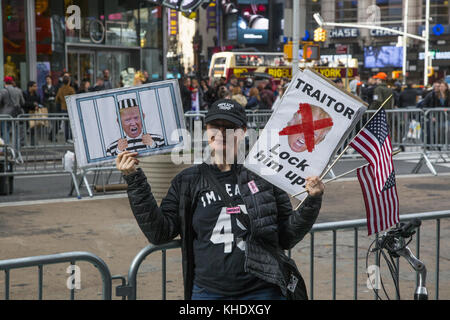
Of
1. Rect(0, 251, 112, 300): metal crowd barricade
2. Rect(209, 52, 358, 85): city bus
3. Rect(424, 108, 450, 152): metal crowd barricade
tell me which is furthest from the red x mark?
Rect(209, 52, 358, 85): city bus

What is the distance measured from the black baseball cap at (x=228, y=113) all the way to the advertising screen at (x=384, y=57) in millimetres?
67169

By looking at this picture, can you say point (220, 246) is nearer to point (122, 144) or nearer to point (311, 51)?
point (122, 144)

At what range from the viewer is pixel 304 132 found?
3.81 m

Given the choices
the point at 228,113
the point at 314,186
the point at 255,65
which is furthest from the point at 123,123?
the point at 255,65

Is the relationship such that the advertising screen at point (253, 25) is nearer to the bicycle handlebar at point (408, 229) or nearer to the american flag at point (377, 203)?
the american flag at point (377, 203)

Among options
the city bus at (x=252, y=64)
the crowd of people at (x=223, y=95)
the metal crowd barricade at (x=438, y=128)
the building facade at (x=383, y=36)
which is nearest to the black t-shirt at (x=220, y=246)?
the metal crowd barricade at (x=438, y=128)

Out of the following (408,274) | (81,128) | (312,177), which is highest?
(81,128)

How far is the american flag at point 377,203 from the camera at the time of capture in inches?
159

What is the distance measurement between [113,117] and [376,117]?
1.46 meters

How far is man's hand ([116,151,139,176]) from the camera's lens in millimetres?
3654

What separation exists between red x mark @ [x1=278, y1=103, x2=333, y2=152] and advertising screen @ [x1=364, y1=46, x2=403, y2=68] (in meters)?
67.1

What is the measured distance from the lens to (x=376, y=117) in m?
4.05

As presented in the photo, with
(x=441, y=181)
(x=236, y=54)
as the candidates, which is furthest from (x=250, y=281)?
(x=236, y=54)
